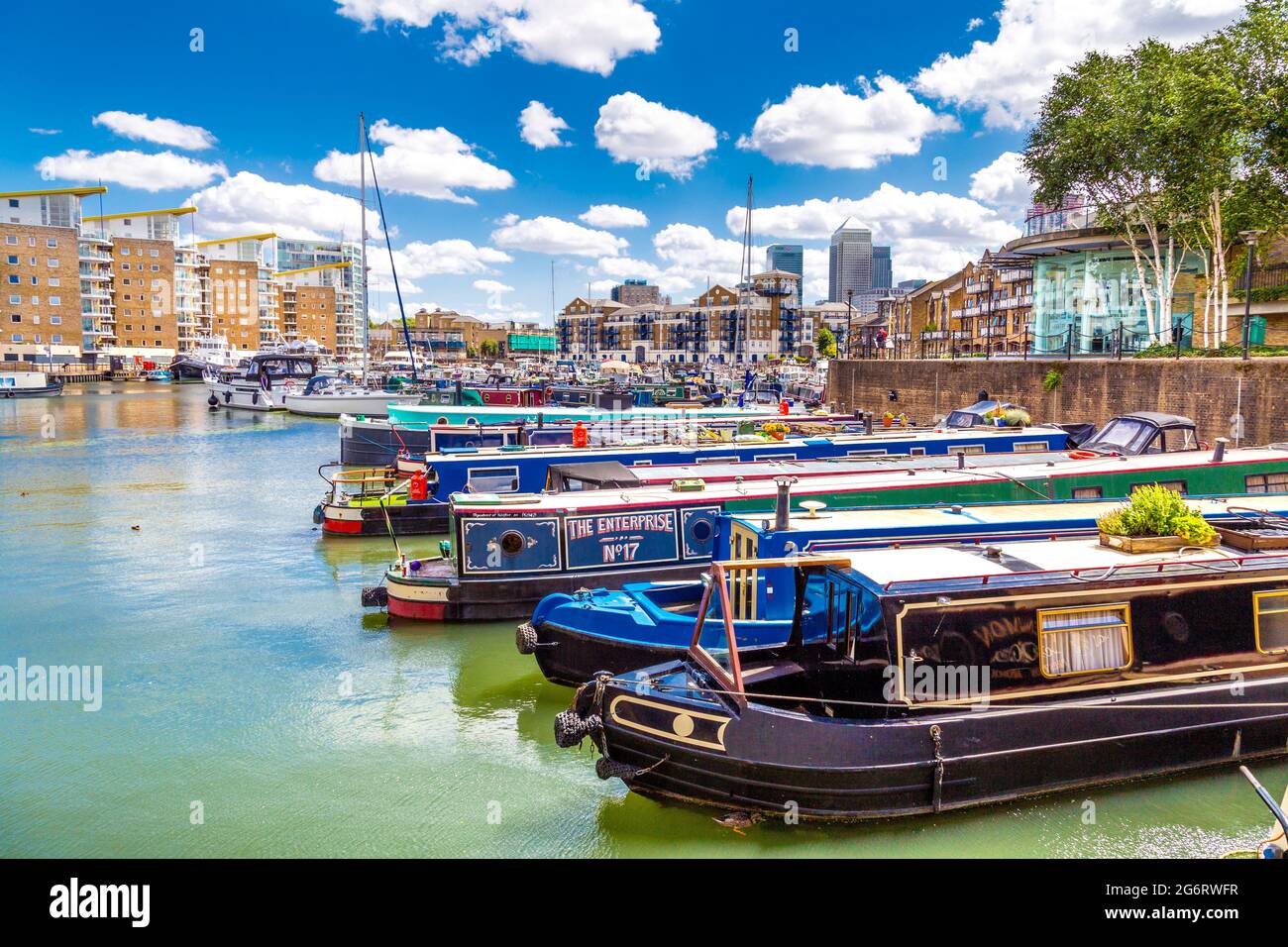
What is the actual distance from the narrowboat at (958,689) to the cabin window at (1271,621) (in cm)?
2

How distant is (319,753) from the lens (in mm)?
11328

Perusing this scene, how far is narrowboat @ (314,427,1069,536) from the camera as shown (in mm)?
20344

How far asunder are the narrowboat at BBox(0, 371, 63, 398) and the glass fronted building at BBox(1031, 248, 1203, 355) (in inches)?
3350

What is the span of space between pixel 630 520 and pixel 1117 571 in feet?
27.8

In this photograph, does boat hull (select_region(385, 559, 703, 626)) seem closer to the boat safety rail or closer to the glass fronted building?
the boat safety rail

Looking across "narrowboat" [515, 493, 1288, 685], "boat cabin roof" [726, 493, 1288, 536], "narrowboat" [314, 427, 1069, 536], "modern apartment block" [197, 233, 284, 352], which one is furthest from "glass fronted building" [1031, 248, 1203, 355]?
"modern apartment block" [197, 233, 284, 352]

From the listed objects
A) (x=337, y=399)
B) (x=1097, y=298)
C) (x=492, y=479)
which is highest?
(x=1097, y=298)

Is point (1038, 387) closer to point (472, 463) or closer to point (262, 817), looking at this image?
point (472, 463)

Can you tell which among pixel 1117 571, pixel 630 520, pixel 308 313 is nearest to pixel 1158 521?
pixel 1117 571

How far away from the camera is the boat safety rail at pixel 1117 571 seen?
9141 millimetres

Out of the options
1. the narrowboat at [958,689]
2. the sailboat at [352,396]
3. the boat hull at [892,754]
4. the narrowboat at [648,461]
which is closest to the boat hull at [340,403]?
the sailboat at [352,396]

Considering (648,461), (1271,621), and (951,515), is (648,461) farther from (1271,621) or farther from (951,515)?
(1271,621)
